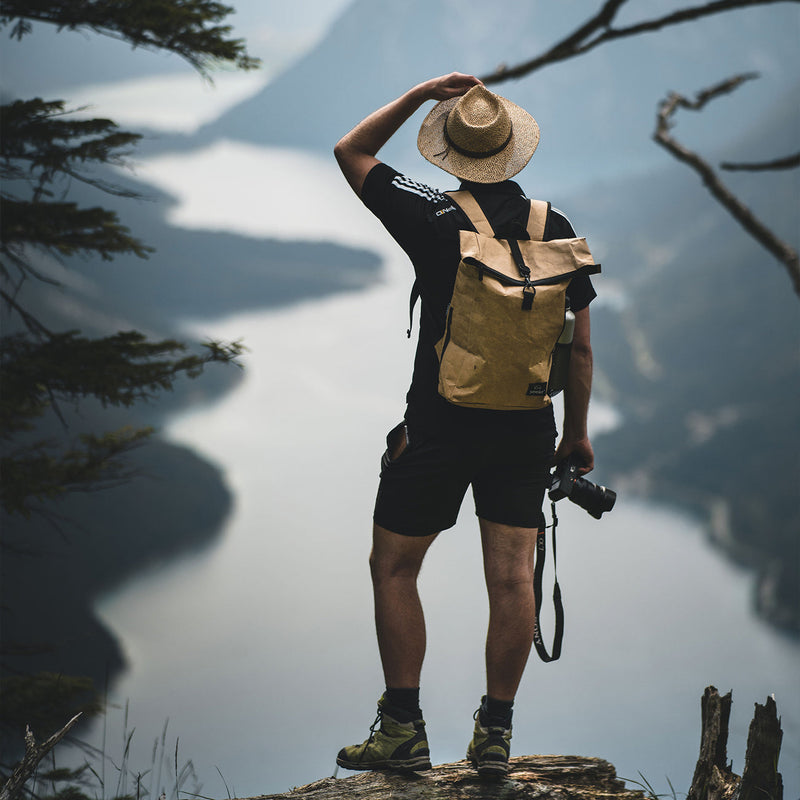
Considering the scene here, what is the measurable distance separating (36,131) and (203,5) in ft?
3.95

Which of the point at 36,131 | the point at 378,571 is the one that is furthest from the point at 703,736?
the point at 36,131

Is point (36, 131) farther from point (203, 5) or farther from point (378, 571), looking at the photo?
point (378, 571)

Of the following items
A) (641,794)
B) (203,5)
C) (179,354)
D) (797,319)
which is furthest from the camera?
(797,319)

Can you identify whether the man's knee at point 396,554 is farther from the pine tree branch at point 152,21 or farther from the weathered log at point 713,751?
the pine tree branch at point 152,21

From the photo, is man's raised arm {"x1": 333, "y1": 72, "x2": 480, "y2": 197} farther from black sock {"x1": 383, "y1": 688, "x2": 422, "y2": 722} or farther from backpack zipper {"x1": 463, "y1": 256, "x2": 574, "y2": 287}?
black sock {"x1": 383, "y1": 688, "x2": 422, "y2": 722}

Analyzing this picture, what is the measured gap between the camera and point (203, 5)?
A: 459cm

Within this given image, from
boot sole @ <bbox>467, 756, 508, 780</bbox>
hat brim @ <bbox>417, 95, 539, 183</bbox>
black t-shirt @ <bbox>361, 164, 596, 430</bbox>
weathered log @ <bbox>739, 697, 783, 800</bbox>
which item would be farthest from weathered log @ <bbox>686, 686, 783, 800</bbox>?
hat brim @ <bbox>417, 95, 539, 183</bbox>

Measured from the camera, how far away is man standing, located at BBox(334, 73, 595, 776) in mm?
1624

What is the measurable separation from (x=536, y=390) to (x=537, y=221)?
35cm

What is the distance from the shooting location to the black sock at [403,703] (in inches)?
69.9

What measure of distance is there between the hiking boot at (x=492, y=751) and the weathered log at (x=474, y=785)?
48 millimetres

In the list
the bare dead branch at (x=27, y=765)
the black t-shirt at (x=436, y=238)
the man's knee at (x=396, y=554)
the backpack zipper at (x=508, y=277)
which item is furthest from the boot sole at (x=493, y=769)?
the backpack zipper at (x=508, y=277)

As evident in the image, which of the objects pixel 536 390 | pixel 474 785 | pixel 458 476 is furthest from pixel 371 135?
pixel 474 785

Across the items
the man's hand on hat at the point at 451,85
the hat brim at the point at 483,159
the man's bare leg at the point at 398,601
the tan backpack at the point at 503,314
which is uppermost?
the man's hand on hat at the point at 451,85
